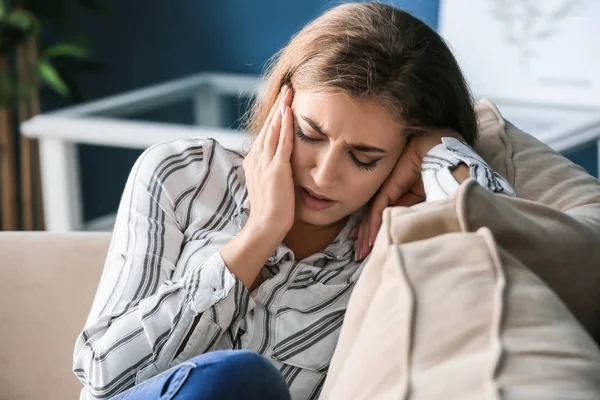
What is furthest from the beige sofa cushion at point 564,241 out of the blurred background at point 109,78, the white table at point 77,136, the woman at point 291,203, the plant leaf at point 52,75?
the plant leaf at point 52,75

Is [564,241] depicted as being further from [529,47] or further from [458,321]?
[529,47]

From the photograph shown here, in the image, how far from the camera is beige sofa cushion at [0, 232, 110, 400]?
139cm

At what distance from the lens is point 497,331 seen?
2.47 ft

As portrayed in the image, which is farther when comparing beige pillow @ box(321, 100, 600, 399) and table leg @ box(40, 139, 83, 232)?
table leg @ box(40, 139, 83, 232)

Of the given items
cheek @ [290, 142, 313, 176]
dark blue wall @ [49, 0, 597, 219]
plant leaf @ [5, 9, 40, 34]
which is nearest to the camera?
cheek @ [290, 142, 313, 176]

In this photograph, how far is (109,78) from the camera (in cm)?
337

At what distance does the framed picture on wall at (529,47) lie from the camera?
2471 mm

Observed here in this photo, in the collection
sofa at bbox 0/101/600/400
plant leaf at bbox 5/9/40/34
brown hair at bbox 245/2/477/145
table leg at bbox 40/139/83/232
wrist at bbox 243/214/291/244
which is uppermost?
brown hair at bbox 245/2/477/145

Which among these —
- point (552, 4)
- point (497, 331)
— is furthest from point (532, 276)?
point (552, 4)

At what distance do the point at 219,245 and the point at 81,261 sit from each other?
0.27 metres

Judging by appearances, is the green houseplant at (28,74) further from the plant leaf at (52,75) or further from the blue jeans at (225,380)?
the blue jeans at (225,380)

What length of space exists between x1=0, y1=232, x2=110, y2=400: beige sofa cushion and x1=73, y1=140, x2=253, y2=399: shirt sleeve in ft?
0.60

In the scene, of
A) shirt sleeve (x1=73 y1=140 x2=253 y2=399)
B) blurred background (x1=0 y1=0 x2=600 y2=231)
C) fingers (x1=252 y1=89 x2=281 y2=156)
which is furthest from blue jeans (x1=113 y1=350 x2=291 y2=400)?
blurred background (x1=0 y1=0 x2=600 y2=231)

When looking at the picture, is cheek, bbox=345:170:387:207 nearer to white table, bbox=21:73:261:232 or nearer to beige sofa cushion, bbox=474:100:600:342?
beige sofa cushion, bbox=474:100:600:342
